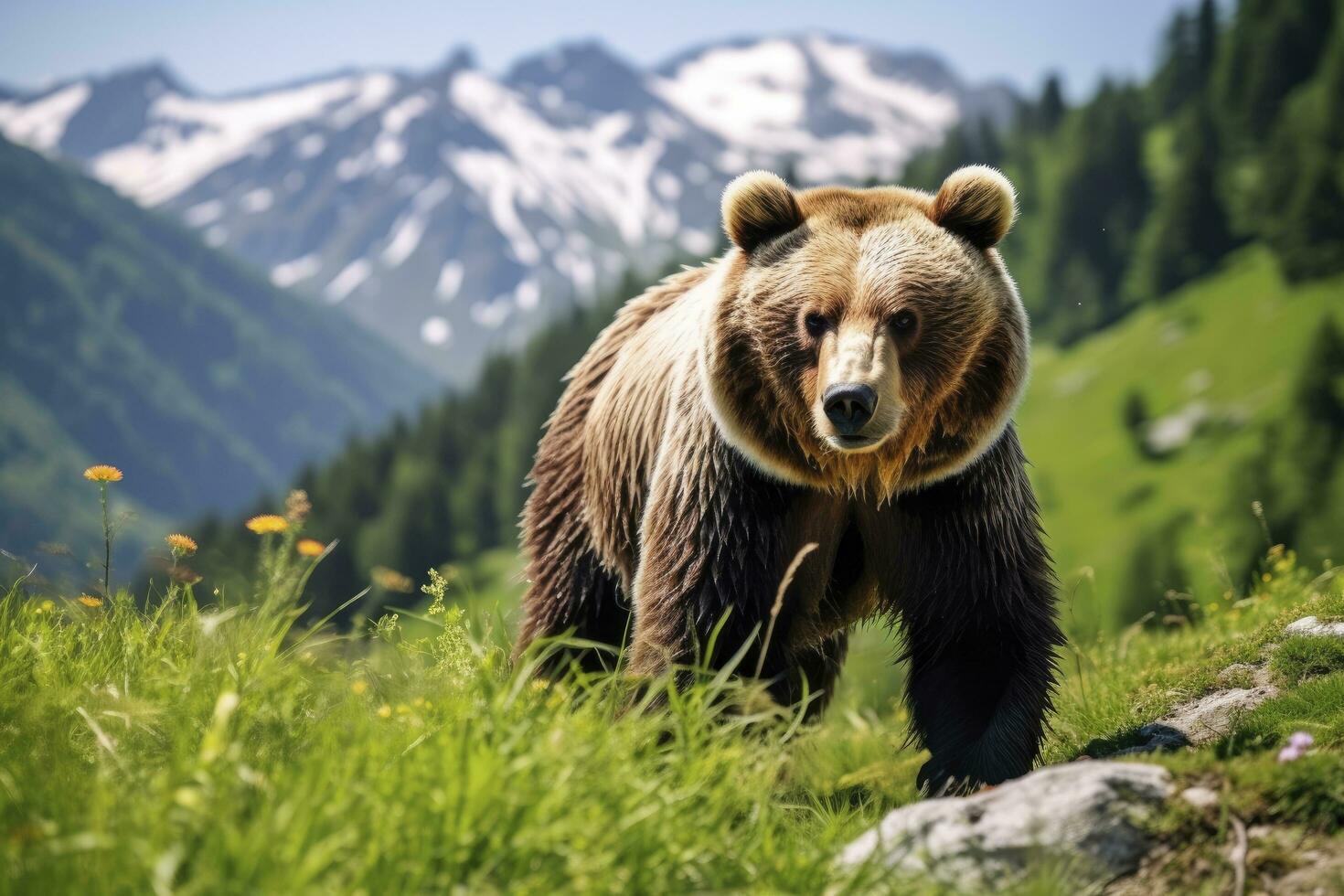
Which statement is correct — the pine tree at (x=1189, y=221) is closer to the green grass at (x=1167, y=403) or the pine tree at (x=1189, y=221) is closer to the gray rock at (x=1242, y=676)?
the green grass at (x=1167, y=403)

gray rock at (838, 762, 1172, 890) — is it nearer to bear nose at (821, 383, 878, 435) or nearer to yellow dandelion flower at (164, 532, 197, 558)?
bear nose at (821, 383, 878, 435)

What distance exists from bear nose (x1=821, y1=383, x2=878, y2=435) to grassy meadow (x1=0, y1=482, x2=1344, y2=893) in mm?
1003

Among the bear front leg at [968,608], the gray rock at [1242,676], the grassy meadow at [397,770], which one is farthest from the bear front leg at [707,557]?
the gray rock at [1242,676]

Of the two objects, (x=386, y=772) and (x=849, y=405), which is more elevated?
(x=849, y=405)

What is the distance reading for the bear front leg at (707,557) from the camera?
501cm

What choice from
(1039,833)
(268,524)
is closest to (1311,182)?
(268,524)

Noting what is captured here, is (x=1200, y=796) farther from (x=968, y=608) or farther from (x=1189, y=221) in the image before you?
(x=1189, y=221)

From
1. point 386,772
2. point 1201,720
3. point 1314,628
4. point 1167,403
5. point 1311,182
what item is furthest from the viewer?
point 1311,182

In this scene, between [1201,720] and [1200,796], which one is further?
[1201,720]

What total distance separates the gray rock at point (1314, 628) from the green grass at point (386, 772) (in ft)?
0.95

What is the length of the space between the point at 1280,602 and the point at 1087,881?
12.1 feet

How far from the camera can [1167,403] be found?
8944 cm

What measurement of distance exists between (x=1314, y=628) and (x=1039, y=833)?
2.69m

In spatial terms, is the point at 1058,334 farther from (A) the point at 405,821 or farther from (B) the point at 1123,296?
(A) the point at 405,821
